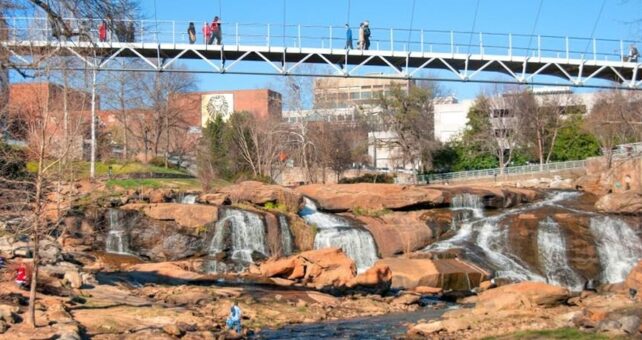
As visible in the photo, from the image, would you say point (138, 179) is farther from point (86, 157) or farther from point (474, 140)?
point (474, 140)

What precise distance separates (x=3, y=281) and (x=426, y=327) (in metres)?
12.6

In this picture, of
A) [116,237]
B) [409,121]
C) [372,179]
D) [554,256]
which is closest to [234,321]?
[116,237]

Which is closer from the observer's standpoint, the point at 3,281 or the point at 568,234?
the point at 3,281

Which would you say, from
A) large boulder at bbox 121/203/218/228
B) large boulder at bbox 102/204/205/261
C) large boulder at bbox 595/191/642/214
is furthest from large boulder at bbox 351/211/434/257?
large boulder at bbox 595/191/642/214

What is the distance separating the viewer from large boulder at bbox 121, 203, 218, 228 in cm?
3900

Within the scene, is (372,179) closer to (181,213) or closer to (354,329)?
(181,213)

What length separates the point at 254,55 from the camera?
41.0 metres

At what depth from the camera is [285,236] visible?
40.4m

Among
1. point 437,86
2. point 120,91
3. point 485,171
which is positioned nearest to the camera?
point 120,91

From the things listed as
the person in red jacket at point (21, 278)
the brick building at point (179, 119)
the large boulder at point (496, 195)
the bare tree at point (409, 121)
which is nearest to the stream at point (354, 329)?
the person in red jacket at point (21, 278)

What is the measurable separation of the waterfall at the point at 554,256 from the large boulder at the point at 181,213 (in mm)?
16386

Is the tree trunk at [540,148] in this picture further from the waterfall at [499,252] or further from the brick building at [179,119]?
the waterfall at [499,252]

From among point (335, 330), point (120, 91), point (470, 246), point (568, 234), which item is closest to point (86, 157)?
point (120, 91)

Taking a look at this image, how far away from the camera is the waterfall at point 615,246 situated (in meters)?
39.2
